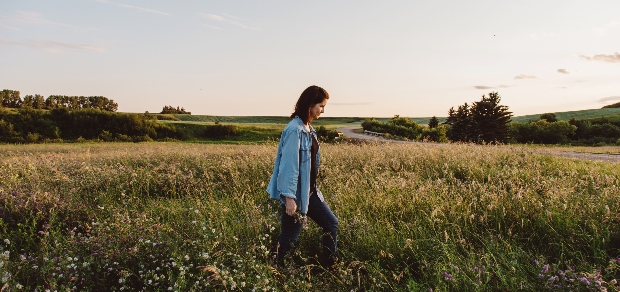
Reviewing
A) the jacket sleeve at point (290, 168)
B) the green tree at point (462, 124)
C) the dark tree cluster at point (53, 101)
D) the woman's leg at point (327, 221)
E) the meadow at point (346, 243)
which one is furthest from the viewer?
the dark tree cluster at point (53, 101)

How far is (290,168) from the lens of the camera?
3912mm

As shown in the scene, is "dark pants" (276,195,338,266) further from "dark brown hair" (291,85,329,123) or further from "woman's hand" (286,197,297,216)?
"dark brown hair" (291,85,329,123)

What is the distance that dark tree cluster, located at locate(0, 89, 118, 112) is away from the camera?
257 feet

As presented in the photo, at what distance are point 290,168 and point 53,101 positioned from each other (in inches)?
3980

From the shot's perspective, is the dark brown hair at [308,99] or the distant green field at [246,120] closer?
the dark brown hair at [308,99]

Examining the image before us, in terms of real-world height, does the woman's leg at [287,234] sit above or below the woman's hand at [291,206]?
below

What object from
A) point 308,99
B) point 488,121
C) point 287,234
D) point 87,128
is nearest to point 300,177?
point 287,234

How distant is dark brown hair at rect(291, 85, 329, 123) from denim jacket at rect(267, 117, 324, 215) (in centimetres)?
9

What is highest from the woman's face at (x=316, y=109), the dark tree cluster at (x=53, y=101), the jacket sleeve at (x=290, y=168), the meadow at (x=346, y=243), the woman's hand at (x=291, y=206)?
the dark tree cluster at (x=53, y=101)

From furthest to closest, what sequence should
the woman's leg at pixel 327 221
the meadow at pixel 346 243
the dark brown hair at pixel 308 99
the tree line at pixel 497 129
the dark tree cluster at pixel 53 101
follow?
the dark tree cluster at pixel 53 101 < the tree line at pixel 497 129 < the woman's leg at pixel 327 221 < the dark brown hair at pixel 308 99 < the meadow at pixel 346 243

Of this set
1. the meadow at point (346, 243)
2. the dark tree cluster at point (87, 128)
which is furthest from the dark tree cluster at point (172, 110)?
the meadow at point (346, 243)

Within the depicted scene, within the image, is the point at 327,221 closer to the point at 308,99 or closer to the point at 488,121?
the point at 308,99

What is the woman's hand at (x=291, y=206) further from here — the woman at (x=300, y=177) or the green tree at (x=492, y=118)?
the green tree at (x=492, y=118)

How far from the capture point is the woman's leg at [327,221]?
437 cm
